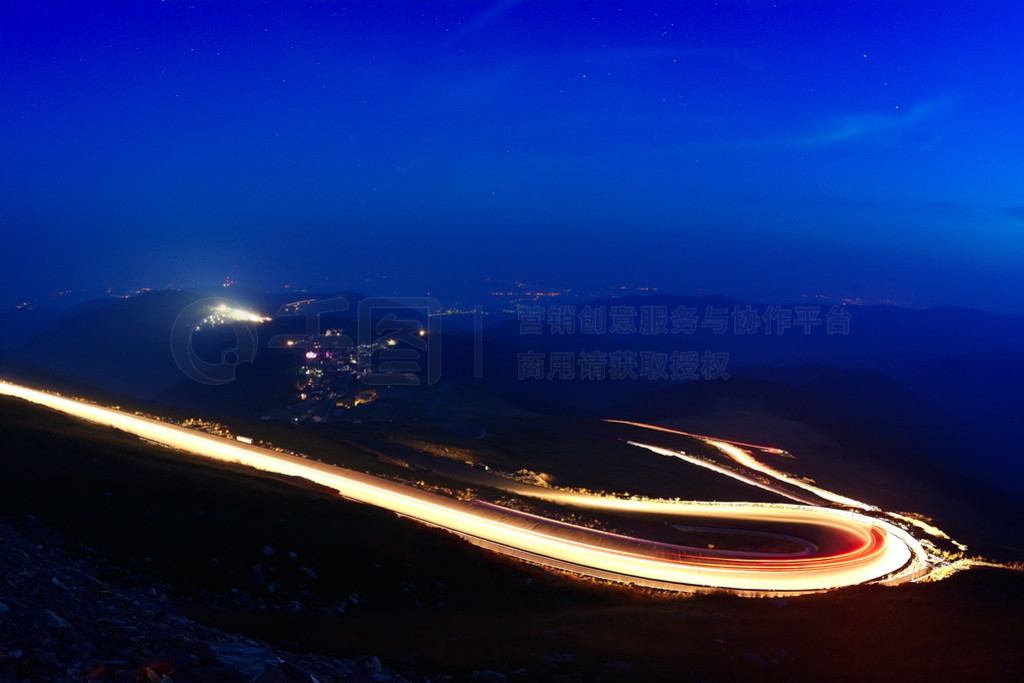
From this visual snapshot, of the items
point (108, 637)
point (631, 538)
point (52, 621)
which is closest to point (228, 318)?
point (631, 538)

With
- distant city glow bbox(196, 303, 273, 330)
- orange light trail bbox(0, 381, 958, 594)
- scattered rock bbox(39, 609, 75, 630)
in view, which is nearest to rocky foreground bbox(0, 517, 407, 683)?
scattered rock bbox(39, 609, 75, 630)

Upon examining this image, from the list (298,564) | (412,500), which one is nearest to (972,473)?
(412,500)

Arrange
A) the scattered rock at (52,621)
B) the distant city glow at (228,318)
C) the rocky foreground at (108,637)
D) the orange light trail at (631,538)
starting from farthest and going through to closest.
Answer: the distant city glow at (228,318)
the orange light trail at (631,538)
the scattered rock at (52,621)
the rocky foreground at (108,637)

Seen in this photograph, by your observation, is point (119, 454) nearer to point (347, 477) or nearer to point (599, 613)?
point (347, 477)

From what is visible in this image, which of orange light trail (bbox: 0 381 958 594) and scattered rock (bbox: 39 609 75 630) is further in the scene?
orange light trail (bbox: 0 381 958 594)

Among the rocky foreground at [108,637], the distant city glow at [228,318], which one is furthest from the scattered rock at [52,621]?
the distant city glow at [228,318]

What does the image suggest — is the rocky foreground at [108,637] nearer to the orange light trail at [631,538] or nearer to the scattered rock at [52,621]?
the scattered rock at [52,621]

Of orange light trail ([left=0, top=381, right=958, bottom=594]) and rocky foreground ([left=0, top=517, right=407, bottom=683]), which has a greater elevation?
rocky foreground ([left=0, top=517, right=407, bottom=683])

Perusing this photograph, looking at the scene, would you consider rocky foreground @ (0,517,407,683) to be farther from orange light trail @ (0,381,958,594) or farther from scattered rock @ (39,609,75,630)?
orange light trail @ (0,381,958,594)

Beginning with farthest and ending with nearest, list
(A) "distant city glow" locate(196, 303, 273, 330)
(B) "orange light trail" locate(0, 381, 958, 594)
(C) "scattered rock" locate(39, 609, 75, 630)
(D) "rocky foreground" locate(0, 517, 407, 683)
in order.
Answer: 1. (A) "distant city glow" locate(196, 303, 273, 330)
2. (B) "orange light trail" locate(0, 381, 958, 594)
3. (C) "scattered rock" locate(39, 609, 75, 630)
4. (D) "rocky foreground" locate(0, 517, 407, 683)

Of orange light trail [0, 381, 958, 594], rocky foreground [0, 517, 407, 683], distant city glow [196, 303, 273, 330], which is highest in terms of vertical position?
distant city glow [196, 303, 273, 330]
